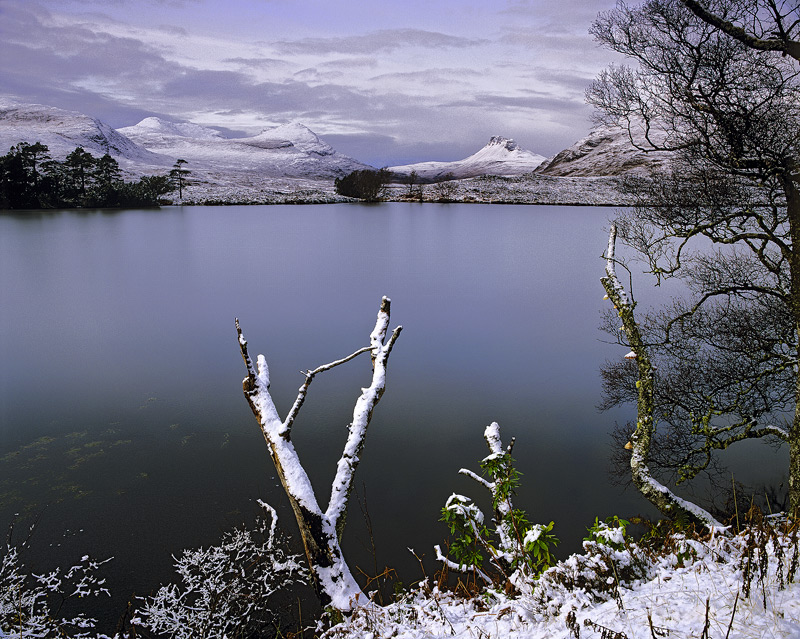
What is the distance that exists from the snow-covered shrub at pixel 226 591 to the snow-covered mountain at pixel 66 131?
305 ft

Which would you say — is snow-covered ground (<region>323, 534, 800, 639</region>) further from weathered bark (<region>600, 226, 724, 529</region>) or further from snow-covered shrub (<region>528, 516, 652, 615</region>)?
weathered bark (<region>600, 226, 724, 529</region>)

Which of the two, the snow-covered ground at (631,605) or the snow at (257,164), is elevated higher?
the snow at (257,164)

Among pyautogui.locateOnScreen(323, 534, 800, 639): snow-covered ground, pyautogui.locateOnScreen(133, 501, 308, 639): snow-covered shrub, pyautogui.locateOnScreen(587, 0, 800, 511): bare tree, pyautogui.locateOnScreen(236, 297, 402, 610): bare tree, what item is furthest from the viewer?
pyautogui.locateOnScreen(587, 0, 800, 511): bare tree

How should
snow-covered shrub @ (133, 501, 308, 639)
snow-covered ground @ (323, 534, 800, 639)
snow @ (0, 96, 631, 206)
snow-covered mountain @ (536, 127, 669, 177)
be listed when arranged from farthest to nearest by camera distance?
snow-covered mountain @ (536, 127, 669, 177)
snow @ (0, 96, 631, 206)
snow-covered shrub @ (133, 501, 308, 639)
snow-covered ground @ (323, 534, 800, 639)

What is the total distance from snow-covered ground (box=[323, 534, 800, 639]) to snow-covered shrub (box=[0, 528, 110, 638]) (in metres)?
2.87

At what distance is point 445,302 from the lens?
739 inches

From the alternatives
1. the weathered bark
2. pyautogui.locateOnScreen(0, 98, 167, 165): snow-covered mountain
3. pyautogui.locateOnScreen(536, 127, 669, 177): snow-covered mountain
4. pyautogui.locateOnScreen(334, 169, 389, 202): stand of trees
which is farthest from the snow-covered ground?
pyautogui.locateOnScreen(536, 127, 669, 177): snow-covered mountain

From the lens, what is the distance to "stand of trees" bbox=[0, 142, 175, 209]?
41.4 metres

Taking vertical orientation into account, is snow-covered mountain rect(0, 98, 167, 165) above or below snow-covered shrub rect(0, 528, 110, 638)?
above

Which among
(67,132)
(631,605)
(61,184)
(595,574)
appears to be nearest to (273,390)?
(595,574)

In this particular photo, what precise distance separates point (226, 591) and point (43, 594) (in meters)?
1.73

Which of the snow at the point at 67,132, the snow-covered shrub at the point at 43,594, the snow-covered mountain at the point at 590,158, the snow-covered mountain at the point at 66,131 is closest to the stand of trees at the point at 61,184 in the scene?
the snow at the point at 67,132

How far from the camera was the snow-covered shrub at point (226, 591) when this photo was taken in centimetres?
486

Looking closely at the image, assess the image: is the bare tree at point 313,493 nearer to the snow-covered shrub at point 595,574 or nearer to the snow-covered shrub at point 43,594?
the snow-covered shrub at point 595,574
